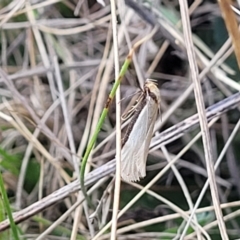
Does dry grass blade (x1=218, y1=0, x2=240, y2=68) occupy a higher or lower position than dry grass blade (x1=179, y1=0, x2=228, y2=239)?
higher

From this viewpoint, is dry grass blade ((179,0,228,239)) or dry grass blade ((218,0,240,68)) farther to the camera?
dry grass blade ((179,0,228,239))

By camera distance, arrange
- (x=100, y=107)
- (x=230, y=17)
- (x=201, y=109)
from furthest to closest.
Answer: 1. (x=100, y=107)
2. (x=201, y=109)
3. (x=230, y=17)

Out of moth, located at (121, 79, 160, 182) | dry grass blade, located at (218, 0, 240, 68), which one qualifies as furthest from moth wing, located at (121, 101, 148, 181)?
dry grass blade, located at (218, 0, 240, 68)

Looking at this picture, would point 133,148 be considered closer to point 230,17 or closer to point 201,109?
point 201,109

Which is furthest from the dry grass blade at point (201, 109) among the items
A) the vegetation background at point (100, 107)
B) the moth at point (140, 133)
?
the vegetation background at point (100, 107)

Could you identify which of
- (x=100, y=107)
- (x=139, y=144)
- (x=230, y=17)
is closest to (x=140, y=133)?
(x=139, y=144)

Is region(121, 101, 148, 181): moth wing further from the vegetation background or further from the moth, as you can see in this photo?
the vegetation background
